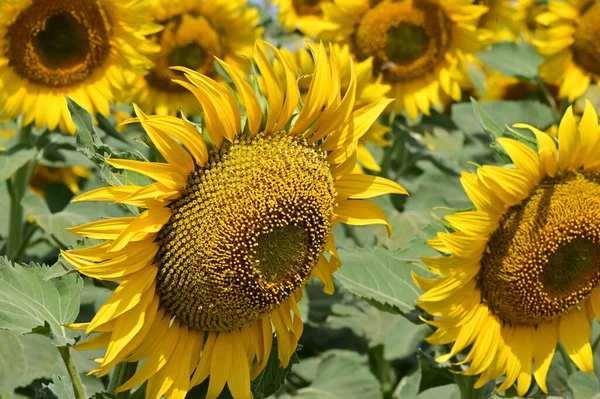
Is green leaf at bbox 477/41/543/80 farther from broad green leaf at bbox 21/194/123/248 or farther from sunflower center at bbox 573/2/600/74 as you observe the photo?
broad green leaf at bbox 21/194/123/248

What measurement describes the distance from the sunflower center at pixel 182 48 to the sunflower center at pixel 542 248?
203 centimetres

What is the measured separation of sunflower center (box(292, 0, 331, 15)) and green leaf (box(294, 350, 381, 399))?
2216 mm

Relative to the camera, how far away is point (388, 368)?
337 centimetres

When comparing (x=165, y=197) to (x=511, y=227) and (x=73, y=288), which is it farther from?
(x=511, y=227)

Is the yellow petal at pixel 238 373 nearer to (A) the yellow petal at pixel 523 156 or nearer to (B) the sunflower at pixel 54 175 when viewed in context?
(A) the yellow petal at pixel 523 156

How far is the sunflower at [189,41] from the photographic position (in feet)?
12.4

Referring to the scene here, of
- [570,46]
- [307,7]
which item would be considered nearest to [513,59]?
[570,46]

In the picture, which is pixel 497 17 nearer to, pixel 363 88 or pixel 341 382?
pixel 363 88

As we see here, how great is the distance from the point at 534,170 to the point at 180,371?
3.17ft

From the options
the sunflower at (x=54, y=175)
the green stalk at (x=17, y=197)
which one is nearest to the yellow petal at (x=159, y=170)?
the green stalk at (x=17, y=197)

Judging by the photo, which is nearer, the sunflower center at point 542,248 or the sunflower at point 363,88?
the sunflower center at point 542,248

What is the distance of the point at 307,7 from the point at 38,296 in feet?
10.7

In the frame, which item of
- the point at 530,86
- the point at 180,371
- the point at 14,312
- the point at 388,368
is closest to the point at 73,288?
the point at 14,312

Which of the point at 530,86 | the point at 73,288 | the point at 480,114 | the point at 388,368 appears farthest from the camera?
the point at 530,86
